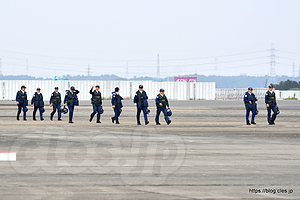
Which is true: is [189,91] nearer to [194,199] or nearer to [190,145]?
[190,145]

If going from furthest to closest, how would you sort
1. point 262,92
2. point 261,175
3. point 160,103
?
point 262,92
point 160,103
point 261,175

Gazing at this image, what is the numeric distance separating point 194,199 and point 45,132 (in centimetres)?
1115

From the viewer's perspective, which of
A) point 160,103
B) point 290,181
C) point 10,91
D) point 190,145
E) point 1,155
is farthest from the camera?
point 10,91

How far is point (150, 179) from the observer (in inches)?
311

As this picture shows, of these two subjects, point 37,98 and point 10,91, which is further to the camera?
point 10,91

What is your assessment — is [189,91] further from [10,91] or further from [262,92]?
[10,91]

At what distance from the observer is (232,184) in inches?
294

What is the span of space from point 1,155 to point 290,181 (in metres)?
6.91

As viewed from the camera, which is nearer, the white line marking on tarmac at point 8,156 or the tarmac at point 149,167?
the tarmac at point 149,167

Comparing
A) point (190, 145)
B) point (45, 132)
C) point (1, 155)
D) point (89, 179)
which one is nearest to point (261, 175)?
point (89, 179)

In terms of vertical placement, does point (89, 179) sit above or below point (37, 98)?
below

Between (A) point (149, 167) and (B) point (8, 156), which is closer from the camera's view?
(A) point (149, 167)

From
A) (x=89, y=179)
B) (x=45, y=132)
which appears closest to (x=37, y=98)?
(x=45, y=132)

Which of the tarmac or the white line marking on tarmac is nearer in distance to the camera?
the tarmac
